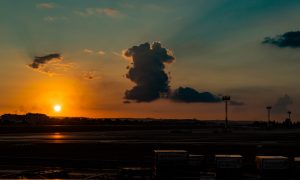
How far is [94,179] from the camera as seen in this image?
105 feet

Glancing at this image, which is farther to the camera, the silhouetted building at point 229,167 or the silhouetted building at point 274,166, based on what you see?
the silhouetted building at point 229,167

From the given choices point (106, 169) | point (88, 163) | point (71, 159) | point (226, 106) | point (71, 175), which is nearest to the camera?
point (71, 175)

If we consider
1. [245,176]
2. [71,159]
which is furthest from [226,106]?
[245,176]

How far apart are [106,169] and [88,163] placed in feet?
18.6

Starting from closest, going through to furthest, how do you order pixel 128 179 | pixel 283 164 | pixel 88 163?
pixel 283 164 → pixel 128 179 → pixel 88 163

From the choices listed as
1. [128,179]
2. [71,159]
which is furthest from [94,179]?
[71,159]

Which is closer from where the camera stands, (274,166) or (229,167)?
(274,166)

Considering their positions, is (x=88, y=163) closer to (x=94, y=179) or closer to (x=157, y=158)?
(x=94, y=179)

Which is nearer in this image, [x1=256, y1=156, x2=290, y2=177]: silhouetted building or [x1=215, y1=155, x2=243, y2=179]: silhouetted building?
[x1=256, y1=156, x2=290, y2=177]: silhouetted building

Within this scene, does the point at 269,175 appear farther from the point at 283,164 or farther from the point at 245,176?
the point at 245,176

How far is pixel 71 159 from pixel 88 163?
5131 millimetres

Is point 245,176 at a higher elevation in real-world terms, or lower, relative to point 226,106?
lower

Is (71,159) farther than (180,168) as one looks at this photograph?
Yes

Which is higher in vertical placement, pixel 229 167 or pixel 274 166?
pixel 274 166
